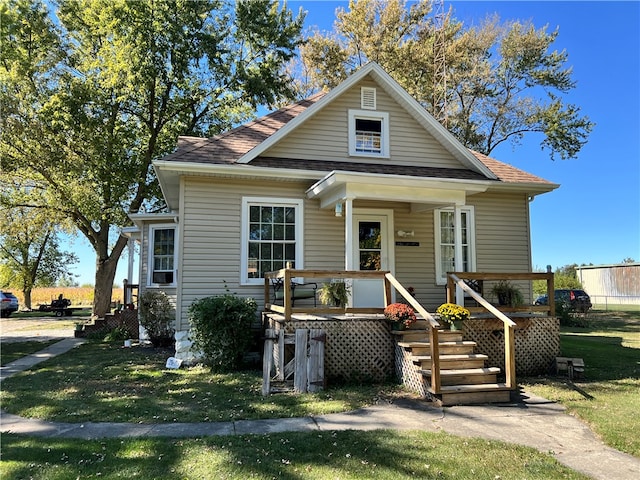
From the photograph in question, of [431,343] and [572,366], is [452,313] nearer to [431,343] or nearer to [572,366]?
[431,343]

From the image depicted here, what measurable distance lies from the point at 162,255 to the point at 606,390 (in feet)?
35.3

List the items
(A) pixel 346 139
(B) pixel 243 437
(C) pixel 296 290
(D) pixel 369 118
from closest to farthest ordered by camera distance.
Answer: (B) pixel 243 437, (C) pixel 296 290, (A) pixel 346 139, (D) pixel 369 118

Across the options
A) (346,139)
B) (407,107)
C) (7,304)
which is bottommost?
(7,304)

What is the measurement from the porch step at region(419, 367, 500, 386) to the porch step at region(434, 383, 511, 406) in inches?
4.4

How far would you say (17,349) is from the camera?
38.6 ft

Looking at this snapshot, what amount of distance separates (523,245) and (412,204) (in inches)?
A: 130

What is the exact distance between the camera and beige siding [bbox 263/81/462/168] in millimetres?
10367

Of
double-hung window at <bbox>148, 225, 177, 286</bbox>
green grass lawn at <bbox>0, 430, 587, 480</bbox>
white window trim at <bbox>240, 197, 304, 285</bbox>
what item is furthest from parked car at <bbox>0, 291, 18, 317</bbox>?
green grass lawn at <bbox>0, 430, 587, 480</bbox>

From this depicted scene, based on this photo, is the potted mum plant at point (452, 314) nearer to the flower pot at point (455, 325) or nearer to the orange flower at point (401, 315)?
the flower pot at point (455, 325)

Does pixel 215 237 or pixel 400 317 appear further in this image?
pixel 215 237

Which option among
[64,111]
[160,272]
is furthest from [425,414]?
[64,111]

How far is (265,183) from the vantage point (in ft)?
31.9

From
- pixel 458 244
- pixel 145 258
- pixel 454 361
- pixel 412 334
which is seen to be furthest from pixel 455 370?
pixel 145 258

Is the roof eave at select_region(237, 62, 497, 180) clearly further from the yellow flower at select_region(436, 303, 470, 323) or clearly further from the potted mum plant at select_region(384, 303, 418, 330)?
the potted mum plant at select_region(384, 303, 418, 330)
